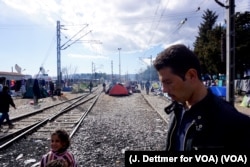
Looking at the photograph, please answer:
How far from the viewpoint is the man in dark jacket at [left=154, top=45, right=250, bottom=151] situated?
61.9 inches

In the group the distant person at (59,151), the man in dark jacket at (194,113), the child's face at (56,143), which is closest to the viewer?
the man in dark jacket at (194,113)

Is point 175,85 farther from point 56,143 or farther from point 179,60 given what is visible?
point 56,143

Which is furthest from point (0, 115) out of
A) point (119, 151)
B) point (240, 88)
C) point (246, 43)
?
point (246, 43)

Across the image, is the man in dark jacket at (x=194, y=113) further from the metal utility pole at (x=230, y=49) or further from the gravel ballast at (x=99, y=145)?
the metal utility pole at (x=230, y=49)

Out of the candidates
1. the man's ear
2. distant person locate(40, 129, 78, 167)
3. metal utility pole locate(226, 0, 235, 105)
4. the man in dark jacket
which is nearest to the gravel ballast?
metal utility pole locate(226, 0, 235, 105)

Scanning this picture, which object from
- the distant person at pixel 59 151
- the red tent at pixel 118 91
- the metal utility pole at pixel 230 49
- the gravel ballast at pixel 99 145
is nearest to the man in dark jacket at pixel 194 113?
the distant person at pixel 59 151

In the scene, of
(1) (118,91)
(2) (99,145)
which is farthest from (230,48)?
(1) (118,91)

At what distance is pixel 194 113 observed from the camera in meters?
1.75

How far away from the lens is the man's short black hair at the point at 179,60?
186 cm

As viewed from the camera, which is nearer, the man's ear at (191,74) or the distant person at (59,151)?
the man's ear at (191,74)

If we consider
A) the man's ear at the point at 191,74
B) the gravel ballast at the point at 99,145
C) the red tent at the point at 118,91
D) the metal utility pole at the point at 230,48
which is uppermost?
the metal utility pole at the point at 230,48

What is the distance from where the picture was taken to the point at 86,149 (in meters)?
9.27

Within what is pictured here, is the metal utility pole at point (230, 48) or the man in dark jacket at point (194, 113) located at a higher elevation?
the metal utility pole at point (230, 48)

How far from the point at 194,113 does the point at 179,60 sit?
32cm
